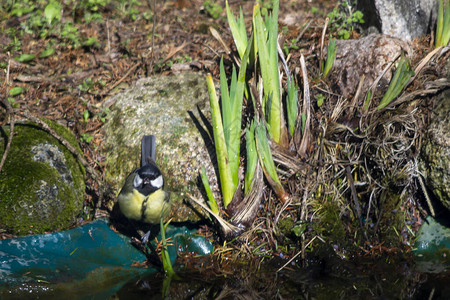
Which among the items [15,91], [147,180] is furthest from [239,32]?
[15,91]

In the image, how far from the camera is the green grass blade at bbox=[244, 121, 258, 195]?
119 inches

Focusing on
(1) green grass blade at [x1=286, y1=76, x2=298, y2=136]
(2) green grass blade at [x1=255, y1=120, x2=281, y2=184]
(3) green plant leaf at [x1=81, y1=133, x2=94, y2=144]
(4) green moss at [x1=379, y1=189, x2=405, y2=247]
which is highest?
(1) green grass blade at [x1=286, y1=76, x2=298, y2=136]

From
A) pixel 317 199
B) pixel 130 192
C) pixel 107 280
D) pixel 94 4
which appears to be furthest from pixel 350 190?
pixel 94 4

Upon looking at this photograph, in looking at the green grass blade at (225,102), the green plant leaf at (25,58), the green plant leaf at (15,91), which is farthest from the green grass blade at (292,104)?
the green plant leaf at (25,58)

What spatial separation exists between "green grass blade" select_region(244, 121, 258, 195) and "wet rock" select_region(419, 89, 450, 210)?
1.36 m

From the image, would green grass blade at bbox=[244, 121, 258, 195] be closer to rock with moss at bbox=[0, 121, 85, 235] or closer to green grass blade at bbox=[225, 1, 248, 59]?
green grass blade at bbox=[225, 1, 248, 59]

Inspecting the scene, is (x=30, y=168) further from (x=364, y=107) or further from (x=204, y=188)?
(x=364, y=107)

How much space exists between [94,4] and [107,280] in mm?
3592

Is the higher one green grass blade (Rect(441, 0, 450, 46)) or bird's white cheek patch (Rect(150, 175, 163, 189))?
green grass blade (Rect(441, 0, 450, 46))

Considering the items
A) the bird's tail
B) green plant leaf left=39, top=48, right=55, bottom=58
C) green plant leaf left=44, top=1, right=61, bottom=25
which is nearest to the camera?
the bird's tail

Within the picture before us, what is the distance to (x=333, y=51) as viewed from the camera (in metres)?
3.43

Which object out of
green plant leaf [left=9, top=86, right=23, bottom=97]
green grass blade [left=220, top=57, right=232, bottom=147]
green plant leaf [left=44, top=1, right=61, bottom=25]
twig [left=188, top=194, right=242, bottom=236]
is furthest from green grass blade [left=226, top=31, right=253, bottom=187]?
green plant leaf [left=44, top=1, right=61, bottom=25]

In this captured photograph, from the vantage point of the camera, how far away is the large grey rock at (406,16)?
3.88 m

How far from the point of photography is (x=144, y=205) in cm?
305
